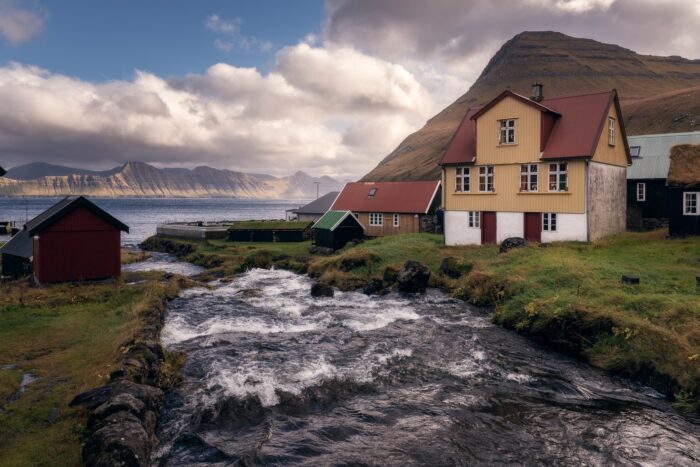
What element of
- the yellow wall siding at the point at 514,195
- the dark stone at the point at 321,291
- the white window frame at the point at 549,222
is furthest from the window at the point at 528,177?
the dark stone at the point at 321,291

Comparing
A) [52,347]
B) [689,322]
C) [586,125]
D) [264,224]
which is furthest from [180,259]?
[689,322]

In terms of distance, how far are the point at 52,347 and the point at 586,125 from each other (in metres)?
36.4

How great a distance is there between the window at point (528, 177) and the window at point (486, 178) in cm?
239

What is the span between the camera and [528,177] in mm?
36438

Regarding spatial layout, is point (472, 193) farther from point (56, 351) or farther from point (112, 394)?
point (112, 394)

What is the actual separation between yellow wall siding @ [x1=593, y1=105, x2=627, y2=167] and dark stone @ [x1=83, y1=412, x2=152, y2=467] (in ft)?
114

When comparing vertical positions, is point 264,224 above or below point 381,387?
above

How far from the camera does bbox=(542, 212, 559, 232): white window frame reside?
1398 inches

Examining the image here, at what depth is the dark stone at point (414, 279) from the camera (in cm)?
2920

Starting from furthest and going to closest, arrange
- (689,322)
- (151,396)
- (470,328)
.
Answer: (470,328) → (689,322) → (151,396)

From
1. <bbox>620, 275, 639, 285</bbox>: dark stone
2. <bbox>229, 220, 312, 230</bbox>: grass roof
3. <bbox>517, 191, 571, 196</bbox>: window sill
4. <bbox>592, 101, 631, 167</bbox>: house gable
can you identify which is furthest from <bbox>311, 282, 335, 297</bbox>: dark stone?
<bbox>229, 220, 312, 230</bbox>: grass roof

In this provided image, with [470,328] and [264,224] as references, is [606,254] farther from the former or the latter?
[264,224]

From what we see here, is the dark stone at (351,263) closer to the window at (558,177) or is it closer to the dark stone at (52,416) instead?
the window at (558,177)

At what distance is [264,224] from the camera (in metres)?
64.6
